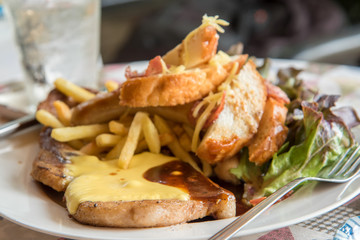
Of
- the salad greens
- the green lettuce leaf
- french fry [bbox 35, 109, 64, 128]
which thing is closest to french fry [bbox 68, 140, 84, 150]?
french fry [bbox 35, 109, 64, 128]

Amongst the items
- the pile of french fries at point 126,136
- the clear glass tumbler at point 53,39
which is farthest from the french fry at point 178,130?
the clear glass tumbler at point 53,39

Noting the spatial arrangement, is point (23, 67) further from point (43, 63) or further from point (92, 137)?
point (92, 137)

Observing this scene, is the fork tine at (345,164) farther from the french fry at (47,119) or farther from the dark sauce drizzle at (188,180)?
the french fry at (47,119)

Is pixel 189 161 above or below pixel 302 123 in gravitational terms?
below

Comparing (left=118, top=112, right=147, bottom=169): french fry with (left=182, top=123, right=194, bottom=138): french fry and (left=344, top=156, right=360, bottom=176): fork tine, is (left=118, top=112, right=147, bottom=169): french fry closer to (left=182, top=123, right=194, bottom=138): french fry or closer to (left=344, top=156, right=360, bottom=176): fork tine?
(left=182, top=123, right=194, bottom=138): french fry

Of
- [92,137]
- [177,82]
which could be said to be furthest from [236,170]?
[92,137]

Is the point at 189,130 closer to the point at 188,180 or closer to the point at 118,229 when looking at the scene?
the point at 188,180
